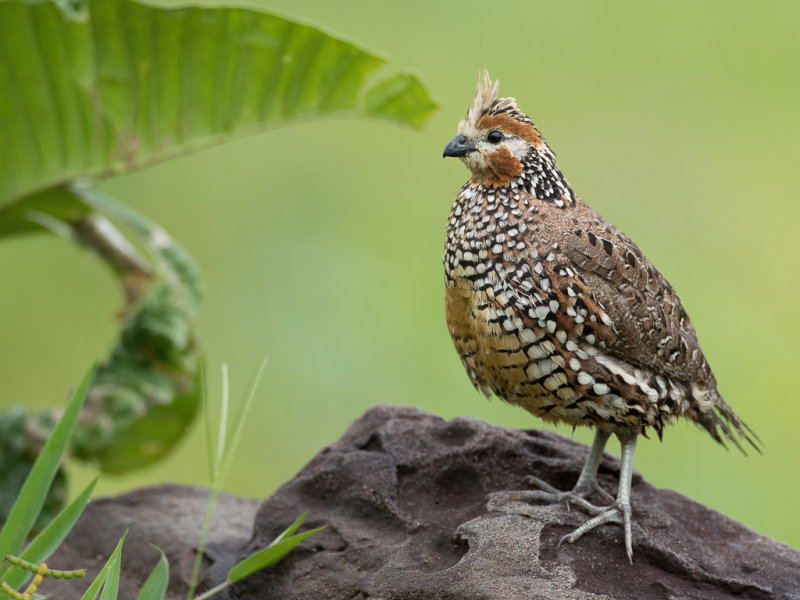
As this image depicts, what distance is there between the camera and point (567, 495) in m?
3.89

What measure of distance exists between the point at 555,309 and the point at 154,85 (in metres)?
2.32

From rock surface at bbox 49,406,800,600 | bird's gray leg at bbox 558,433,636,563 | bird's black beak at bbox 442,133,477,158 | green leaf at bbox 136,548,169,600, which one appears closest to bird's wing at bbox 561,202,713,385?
bird's gray leg at bbox 558,433,636,563

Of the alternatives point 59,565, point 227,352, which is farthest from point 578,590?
point 227,352

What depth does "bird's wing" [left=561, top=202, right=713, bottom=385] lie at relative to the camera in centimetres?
374

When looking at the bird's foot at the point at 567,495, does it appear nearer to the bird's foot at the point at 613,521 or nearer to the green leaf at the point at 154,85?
the bird's foot at the point at 613,521

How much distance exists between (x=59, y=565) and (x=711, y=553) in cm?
249

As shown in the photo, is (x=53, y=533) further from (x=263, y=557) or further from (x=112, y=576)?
(x=263, y=557)

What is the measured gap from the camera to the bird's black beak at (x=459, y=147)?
3912 millimetres

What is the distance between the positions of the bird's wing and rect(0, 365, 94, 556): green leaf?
1703mm

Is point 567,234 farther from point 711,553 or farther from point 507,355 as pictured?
point 711,553

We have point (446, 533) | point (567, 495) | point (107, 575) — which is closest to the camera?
point (107, 575)

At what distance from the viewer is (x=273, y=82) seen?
496cm

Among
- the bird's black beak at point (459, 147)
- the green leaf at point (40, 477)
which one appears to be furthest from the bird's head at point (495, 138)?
the green leaf at point (40, 477)

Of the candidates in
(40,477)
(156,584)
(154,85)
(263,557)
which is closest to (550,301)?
(263,557)
